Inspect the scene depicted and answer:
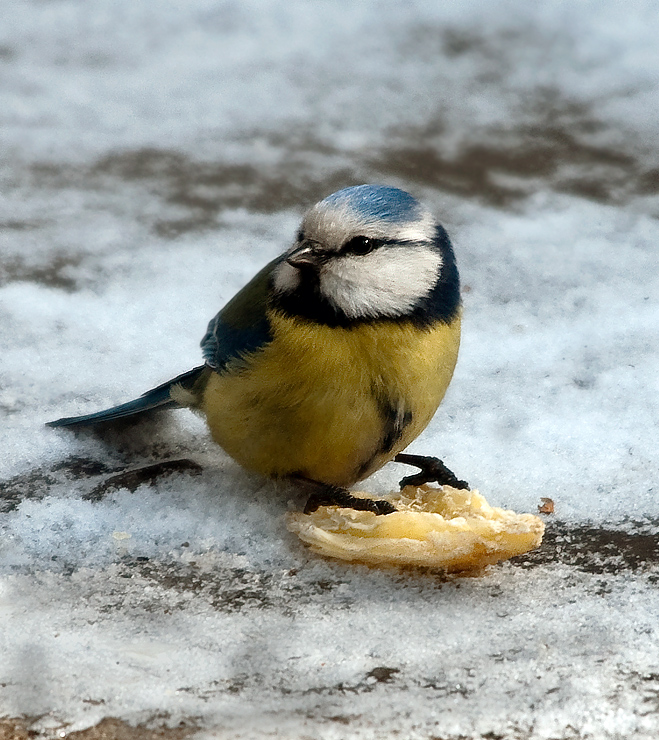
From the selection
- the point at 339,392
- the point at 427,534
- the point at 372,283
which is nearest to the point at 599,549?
the point at 427,534

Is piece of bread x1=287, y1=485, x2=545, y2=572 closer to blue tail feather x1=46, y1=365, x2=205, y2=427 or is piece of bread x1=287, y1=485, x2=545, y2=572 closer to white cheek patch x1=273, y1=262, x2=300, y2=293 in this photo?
white cheek patch x1=273, y1=262, x2=300, y2=293

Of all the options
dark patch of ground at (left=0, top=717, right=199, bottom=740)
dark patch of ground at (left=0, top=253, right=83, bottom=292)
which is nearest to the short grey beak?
dark patch of ground at (left=0, top=717, right=199, bottom=740)

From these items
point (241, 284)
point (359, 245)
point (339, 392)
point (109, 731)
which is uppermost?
point (359, 245)

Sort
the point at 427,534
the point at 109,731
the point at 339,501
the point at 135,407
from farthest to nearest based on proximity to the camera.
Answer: the point at 135,407, the point at 339,501, the point at 427,534, the point at 109,731

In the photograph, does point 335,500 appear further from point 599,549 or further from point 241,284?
point 241,284

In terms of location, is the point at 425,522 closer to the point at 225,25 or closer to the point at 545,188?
the point at 545,188

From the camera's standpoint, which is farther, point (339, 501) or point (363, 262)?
point (339, 501)

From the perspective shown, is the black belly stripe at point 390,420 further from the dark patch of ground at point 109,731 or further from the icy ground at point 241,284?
the dark patch of ground at point 109,731
